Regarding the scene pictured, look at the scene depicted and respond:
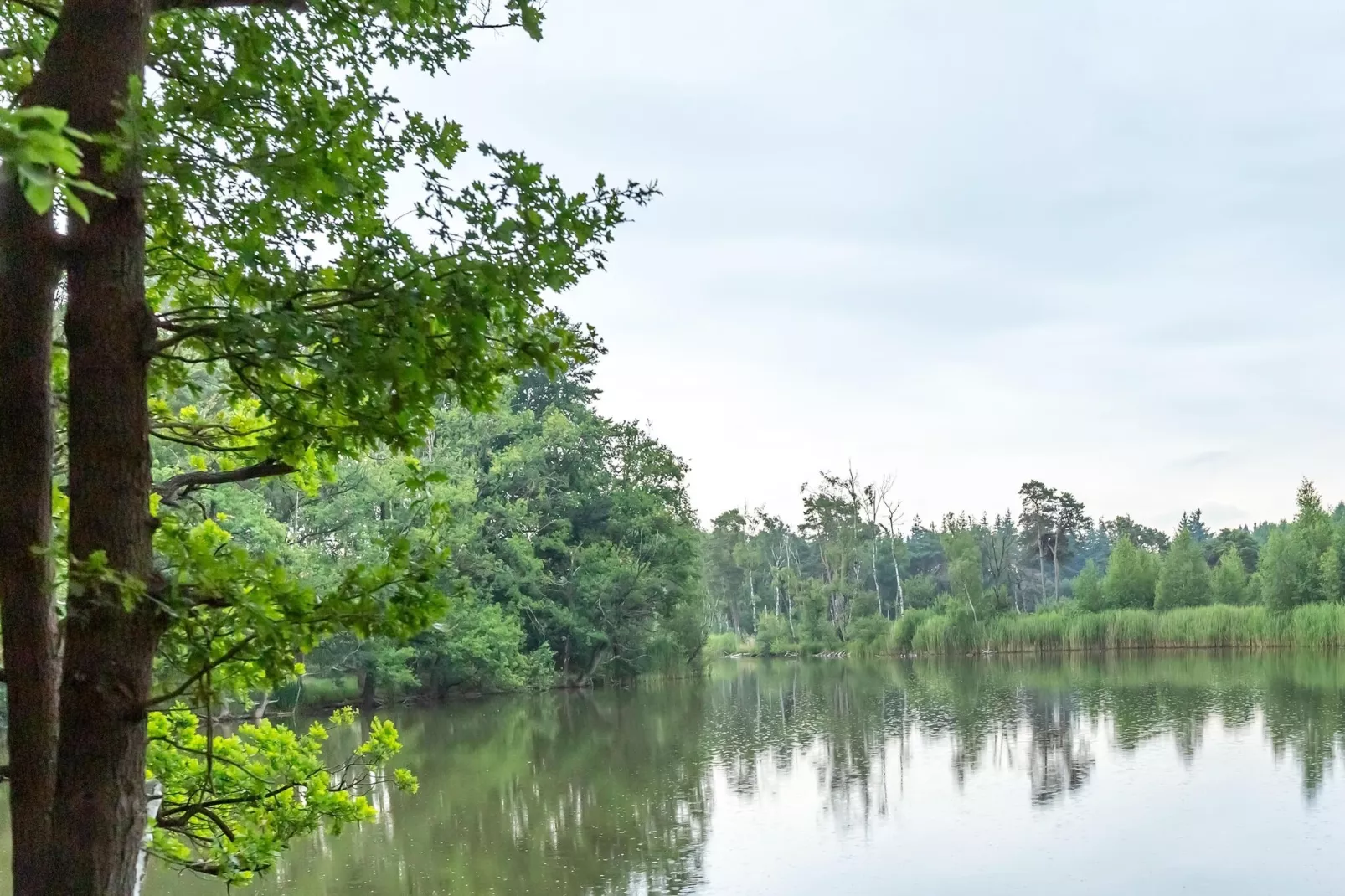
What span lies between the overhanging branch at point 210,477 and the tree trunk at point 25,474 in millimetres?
356

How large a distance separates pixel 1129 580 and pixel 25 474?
47.1 meters

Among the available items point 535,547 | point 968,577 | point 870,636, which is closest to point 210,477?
point 535,547

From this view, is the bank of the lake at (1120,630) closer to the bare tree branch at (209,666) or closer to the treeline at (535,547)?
the treeline at (535,547)

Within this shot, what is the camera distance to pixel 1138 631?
38.1 metres

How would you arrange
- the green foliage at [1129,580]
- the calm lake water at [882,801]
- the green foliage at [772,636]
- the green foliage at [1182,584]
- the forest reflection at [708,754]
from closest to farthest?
the calm lake water at [882,801] < the forest reflection at [708,754] < the green foliage at [1182,584] < the green foliage at [1129,580] < the green foliage at [772,636]

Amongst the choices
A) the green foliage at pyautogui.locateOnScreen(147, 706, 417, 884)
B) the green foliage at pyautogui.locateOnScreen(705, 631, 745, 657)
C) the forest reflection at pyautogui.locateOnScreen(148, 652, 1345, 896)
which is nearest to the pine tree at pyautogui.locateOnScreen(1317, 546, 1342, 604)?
the forest reflection at pyautogui.locateOnScreen(148, 652, 1345, 896)

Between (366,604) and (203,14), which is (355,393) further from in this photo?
(203,14)

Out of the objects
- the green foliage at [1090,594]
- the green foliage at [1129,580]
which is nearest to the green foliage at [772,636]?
the green foliage at [1090,594]

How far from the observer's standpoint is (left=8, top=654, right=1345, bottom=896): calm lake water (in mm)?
10984

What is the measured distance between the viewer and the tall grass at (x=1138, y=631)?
114 feet

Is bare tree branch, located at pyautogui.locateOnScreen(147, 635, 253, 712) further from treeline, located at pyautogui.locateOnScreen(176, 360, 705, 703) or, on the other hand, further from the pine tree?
the pine tree

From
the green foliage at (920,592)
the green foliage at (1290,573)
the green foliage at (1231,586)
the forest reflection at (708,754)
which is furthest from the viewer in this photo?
the green foliage at (920,592)

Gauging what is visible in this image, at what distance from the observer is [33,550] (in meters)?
2.05

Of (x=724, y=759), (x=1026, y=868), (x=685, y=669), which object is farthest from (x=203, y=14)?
(x=685, y=669)
